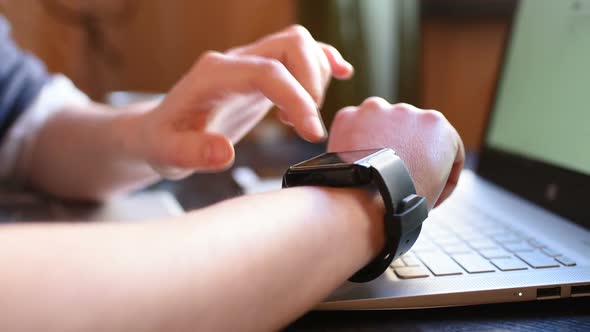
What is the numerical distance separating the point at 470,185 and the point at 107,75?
150 centimetres

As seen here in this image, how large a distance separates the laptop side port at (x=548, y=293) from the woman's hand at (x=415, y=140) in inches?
3.4

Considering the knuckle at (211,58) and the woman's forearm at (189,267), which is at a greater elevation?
the knuckle at (211,58)

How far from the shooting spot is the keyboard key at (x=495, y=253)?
38 centimetres

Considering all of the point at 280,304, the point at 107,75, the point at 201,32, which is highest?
the point at 280,304

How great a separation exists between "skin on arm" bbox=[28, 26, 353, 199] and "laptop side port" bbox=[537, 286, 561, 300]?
0.17m

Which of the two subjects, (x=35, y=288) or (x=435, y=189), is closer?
(x=35, y=288)

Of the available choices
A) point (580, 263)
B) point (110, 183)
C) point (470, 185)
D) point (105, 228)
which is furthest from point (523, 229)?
point (110, 183)

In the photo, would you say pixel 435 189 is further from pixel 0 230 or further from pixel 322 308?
pixel 0 230

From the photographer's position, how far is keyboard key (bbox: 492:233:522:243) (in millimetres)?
418

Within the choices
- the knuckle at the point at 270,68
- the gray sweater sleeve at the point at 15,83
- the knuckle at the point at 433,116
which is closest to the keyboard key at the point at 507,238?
the knuckle at the point at 433,116

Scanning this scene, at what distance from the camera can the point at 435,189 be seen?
368 mm

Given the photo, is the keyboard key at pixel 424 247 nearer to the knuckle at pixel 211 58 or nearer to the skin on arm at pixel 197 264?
→ the skin on arm at pixel 197 264

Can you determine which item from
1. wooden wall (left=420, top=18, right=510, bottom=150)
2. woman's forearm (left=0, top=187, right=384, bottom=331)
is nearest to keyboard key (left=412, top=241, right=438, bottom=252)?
woman's forearm (left=0, top=187, right=384, bottom=331)

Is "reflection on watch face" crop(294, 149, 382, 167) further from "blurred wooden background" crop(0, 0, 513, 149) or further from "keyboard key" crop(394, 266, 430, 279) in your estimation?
"blurred wooden background" crop(0, 0, 513, 149)
